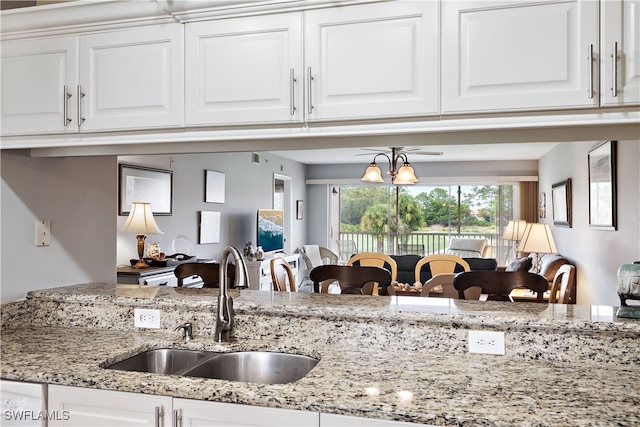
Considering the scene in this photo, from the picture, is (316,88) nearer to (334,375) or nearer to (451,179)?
(334,375)

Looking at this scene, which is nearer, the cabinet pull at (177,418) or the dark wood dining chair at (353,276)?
the cabinet pull at (177,418)

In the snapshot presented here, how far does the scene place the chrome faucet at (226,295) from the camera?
1.87 metres

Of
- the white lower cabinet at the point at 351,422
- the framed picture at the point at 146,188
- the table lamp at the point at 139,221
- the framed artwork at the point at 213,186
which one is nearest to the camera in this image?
the white lower cabinet at the point at 351,422

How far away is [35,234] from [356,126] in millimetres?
1589

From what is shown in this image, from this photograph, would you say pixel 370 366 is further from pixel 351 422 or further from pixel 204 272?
pixel 204 272

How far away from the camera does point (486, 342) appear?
69.7 inches

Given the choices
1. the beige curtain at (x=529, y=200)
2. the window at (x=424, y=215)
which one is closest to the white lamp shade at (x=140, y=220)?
the window at (x=424, y=215)

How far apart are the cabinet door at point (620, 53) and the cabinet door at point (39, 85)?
189cm

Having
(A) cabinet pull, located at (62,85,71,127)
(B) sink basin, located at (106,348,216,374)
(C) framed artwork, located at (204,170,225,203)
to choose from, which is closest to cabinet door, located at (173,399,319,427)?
(B) sink basin, located at (106,348,216,374)

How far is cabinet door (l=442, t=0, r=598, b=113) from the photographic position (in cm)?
151

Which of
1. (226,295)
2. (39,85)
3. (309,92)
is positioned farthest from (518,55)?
(39,85)

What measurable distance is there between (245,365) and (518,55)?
1.42 metres

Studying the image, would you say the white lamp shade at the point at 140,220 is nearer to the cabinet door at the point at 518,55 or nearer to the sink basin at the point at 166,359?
the sink basin at the point at 166,359

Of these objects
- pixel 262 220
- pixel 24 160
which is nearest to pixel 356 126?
pixel 24 160
